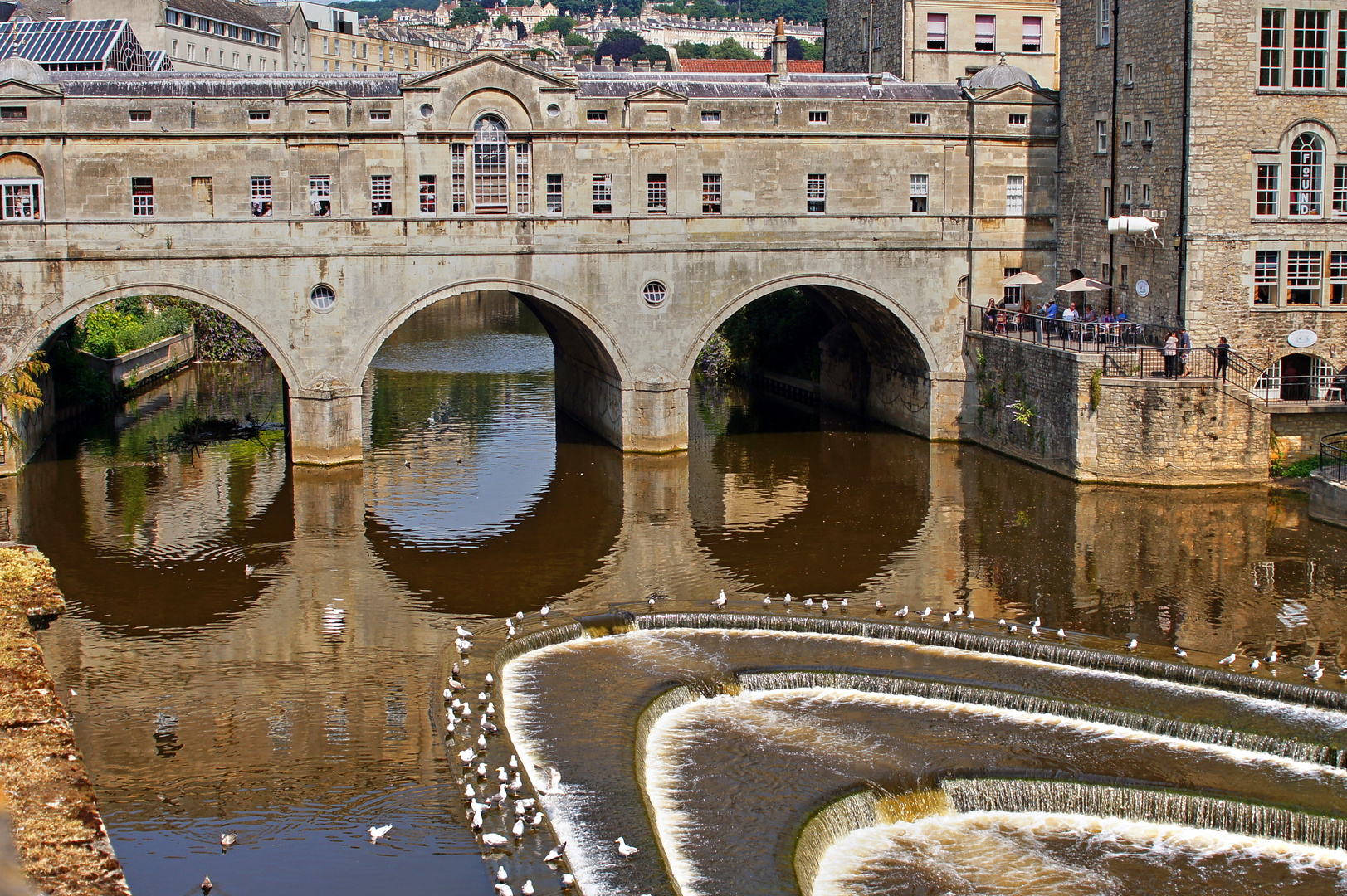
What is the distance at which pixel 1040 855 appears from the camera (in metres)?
20.6

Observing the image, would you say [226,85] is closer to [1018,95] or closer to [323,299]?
[323,299]

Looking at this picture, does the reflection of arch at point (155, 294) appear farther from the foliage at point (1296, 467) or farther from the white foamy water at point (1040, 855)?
the foliage at point (1296, 467)

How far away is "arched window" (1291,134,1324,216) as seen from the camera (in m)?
40.8

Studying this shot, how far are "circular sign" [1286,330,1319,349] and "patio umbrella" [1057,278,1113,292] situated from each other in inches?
218

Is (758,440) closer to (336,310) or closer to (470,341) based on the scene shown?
(336,310)

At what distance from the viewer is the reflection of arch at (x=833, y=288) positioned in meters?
45.3

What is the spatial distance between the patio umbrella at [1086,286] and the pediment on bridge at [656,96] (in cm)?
1258

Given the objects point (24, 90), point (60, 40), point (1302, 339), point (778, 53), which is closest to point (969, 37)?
point (778, 53)

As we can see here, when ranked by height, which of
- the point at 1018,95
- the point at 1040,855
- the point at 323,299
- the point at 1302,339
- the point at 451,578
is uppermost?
the point at 1018,95

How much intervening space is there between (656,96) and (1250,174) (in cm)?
1666

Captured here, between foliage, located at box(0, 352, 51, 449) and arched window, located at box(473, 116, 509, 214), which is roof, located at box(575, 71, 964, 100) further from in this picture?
foliage, located at box(0, 352, 51, 449)

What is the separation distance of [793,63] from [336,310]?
169 ft

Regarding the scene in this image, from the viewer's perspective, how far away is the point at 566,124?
44000 millimetres

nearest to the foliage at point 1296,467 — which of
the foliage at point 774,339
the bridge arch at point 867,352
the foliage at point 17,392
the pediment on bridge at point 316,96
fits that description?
the bridge arch at point 867,352
